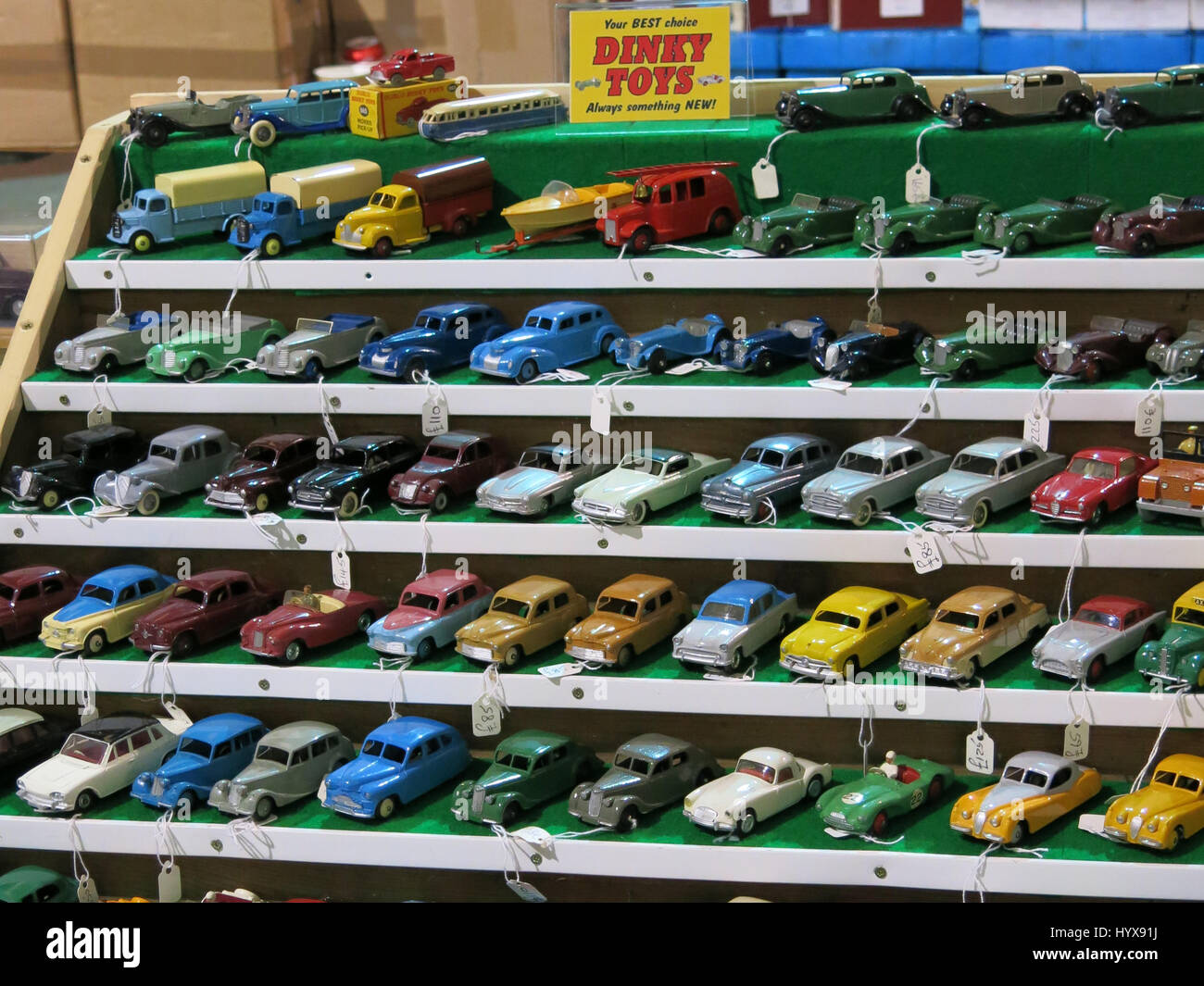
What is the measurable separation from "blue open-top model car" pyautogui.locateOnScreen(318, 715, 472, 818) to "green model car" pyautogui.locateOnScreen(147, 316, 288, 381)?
258 cm

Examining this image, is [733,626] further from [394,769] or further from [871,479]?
[394,769]

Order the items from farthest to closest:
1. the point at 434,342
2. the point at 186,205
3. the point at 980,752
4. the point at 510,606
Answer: the point at 186,205 → the point at 434,342 → the point at 510,606 → the point at 980,752

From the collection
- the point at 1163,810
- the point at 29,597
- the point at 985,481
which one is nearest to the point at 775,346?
the point at 985,481

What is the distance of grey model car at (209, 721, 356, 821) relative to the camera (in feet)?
26.2

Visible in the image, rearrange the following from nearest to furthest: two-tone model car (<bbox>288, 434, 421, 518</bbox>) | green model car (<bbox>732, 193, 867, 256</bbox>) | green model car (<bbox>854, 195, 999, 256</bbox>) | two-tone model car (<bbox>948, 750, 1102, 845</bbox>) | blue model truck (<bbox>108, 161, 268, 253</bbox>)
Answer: two-tone model car (<bbox>948, 750, 1102, 845</bbox>), two-tone model car (<bbox>288, 434, 421, 518</bbox>), green model car (<bbox>854, 195, 999, 256</bbox>), green model car (<bbox>732, 193, 867, 256</bbox>), blue model truck (<bbox>108, 161, 268, 253</bbox>)

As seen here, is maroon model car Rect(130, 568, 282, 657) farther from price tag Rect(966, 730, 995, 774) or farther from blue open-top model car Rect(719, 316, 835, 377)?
price tag Rect(966, 730, 995, 774)

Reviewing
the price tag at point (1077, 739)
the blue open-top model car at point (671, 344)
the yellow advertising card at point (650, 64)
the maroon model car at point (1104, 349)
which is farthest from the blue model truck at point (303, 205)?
the price tag at point (1077, 739)

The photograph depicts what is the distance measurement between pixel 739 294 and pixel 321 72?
362 centimetres

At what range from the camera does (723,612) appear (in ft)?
26.7

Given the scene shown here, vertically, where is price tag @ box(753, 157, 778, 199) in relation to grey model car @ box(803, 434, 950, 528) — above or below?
above

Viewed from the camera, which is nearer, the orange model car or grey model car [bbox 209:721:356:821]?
grey model car [bbox 209:721:356:821]

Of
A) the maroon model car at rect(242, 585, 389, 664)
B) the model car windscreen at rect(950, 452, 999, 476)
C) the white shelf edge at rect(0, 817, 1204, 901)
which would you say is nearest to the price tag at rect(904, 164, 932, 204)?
the model car windscreen at rect(950, 452, 999, 476)

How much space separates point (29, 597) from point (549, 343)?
3.16m

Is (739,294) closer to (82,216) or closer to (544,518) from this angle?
(544,518)
